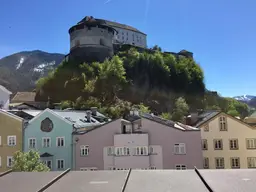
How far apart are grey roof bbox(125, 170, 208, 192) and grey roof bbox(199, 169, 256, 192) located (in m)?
0.28

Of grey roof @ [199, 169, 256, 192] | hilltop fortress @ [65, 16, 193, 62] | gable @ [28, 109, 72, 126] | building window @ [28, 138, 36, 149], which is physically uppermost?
hilltop fortress @ [65, 16, 193, 62]

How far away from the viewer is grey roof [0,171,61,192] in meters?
7.91

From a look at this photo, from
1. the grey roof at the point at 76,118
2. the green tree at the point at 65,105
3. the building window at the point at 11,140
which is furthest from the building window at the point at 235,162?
the green tree at the point at 65,105

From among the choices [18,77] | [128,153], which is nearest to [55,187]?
[128,153]

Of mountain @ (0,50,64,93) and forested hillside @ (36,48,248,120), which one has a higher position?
mountain @ (0,50,64,93)

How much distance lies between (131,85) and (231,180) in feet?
233

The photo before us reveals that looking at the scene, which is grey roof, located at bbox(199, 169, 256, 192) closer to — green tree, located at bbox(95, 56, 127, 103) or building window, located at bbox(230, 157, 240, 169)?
building window, located at bbox(230, 157, 240, 169)

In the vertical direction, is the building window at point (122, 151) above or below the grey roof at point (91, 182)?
below

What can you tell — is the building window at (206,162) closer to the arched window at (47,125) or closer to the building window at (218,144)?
the building window at (218,144)

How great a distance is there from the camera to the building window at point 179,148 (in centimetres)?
3196

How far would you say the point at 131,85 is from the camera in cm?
7931

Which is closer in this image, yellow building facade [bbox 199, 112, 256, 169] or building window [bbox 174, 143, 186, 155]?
building window [bbox 174, 143, 186, 155]

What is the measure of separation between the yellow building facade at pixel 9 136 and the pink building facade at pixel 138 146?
6.44m

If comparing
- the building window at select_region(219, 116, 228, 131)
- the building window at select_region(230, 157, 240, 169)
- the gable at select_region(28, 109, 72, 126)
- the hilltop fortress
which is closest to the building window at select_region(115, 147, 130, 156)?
the gable at select_region(28, 109, 72, 126)
